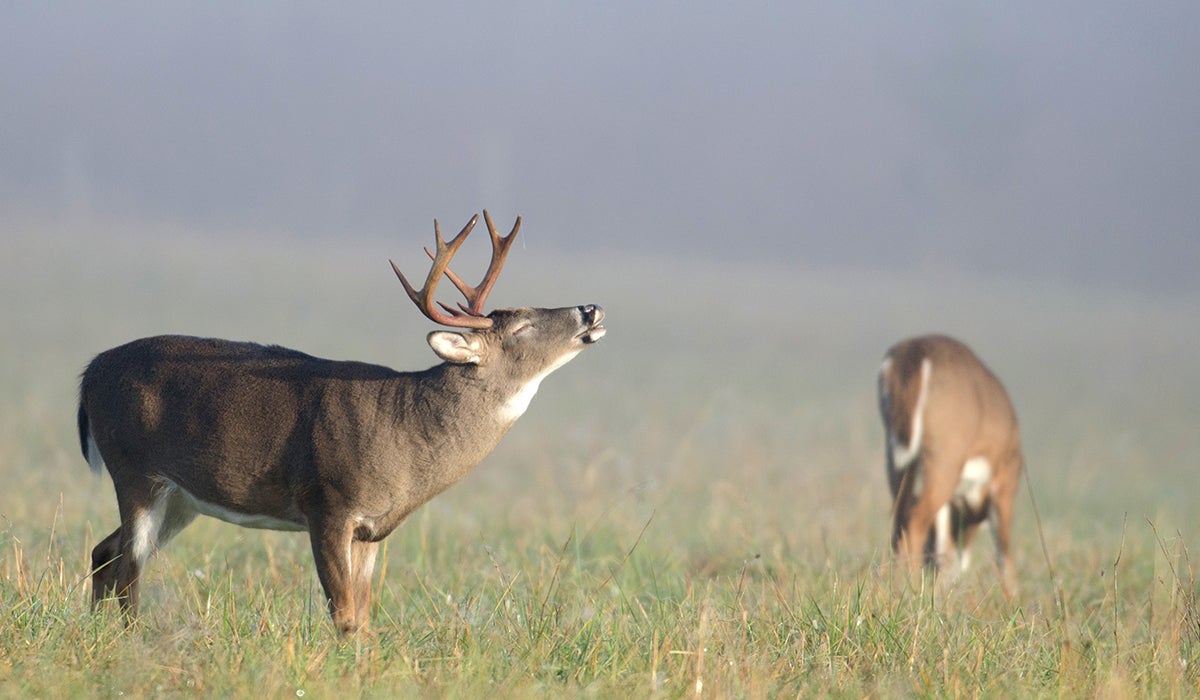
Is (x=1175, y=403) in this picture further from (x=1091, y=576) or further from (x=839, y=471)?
(x=1091, y=576)

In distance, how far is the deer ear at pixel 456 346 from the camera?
5.40 meters

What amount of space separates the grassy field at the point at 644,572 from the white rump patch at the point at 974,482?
1.82 ft

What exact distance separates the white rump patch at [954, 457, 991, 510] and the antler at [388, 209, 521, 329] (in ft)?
14.8

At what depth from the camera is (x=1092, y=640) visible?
17.8 feet

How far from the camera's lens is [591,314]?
559 centimetres

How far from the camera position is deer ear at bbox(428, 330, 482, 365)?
5.40 meters

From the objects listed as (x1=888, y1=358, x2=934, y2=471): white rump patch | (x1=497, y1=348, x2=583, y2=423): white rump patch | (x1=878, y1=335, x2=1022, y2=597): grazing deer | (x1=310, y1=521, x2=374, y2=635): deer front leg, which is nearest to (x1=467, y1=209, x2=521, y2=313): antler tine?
(x1=497, y1=348, x2=583, y2=423): white rump patch

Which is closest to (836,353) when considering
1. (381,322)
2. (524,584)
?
(381,322)

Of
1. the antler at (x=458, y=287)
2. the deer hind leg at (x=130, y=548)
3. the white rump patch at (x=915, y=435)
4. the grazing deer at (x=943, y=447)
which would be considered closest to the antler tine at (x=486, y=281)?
the antler at (x=458, y=287)

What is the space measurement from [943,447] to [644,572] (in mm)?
2207

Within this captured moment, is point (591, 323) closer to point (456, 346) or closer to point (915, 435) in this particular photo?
point (456, 346)

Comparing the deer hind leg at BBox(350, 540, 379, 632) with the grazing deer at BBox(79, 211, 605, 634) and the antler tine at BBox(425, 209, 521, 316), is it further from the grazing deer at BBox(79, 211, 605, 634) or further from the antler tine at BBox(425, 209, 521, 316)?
the antler tine at BBox(425, 209, 521, 316)

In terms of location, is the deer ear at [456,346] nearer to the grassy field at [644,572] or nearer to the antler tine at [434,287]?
the antler tine at [434,287]

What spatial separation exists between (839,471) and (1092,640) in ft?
33.1
